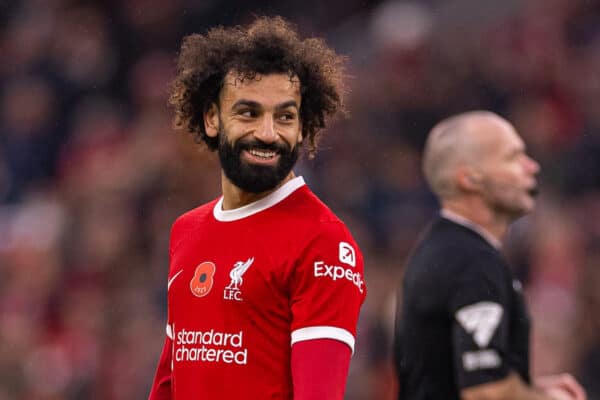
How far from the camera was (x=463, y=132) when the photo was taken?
5.12m

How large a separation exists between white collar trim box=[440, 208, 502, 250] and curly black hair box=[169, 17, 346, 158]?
85 centimetres

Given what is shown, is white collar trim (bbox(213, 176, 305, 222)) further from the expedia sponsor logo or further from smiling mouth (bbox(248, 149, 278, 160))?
the expedia sponsor logo

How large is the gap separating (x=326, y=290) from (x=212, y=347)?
447 mm

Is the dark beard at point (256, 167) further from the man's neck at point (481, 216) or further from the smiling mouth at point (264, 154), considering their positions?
the man's neck at point (481, 216)

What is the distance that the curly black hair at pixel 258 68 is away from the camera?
13.2 ft

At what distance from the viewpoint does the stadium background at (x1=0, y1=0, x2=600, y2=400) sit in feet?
28.9

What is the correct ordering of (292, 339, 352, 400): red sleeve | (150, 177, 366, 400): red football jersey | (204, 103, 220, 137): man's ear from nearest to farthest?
(292, 339, 352, 400): red sleeve, (150, 177, 366, 400): red football jersey, (204, 103, 220, 137): man's ear

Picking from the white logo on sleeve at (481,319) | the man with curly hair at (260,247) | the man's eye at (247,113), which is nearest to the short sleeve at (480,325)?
the white logo on sleeve at (481,319)

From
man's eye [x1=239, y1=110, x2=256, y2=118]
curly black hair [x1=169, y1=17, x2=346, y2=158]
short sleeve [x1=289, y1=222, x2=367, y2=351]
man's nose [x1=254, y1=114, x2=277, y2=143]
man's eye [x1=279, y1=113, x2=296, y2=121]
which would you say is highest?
curly black hair [x1=169, y1=17, x2=346, y2=158]

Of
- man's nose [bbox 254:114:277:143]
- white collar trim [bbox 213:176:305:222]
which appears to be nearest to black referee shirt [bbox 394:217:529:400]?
white collar trim [bbox 213:176:305:222]

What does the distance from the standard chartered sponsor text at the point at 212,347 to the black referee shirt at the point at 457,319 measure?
1030mm

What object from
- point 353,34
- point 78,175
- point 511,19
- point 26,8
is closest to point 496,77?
point 511,19

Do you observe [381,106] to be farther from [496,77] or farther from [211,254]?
[211,254]

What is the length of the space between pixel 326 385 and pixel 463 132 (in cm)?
184
